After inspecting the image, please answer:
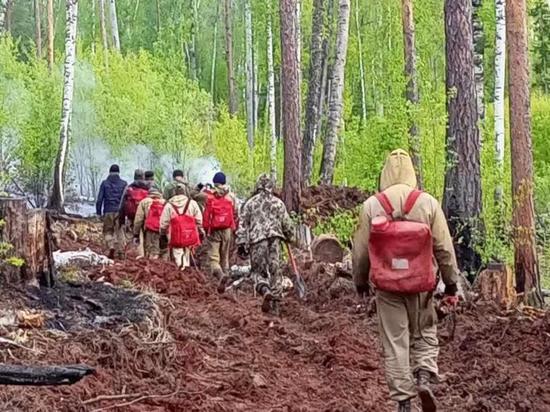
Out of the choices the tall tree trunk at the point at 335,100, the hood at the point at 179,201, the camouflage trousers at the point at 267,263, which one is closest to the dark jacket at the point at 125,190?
the hood at the point at 179,201

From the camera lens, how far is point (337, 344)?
33.7ft

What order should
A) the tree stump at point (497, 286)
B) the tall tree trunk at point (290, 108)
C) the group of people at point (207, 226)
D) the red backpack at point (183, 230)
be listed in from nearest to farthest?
the group of people at point (207, 226)
the tree stump at point (497, 286)
the red backpack at point (183, 230)
the tall tree trunk at point (290, 108)

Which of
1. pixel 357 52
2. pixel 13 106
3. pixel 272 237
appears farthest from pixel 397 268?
pixel 357 52

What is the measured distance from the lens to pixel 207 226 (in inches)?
605

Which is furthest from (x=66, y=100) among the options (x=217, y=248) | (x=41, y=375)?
(x=41, y=375)

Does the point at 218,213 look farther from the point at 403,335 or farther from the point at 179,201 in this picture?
the point at 403,335

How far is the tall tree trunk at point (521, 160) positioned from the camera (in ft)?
43.7

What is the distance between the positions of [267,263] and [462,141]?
4.27m

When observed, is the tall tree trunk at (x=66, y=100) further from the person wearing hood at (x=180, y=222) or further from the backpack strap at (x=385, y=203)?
the backpack strap at (x=385, y=203)

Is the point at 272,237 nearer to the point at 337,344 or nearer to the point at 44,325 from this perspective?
the point at 337,344

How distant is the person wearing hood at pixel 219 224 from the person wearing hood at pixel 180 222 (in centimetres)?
30

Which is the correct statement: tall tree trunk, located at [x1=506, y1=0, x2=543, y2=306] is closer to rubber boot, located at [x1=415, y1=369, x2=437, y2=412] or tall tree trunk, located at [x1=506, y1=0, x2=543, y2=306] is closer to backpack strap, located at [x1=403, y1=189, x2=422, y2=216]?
rubber boot, located at [x1=415, y1=369, x2=437, y2=412]

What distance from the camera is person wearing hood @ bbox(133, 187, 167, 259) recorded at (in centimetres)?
1555

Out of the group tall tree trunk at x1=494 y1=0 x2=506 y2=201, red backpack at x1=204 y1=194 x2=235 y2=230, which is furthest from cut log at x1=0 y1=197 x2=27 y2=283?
tall tree trunk at x1=494 y1=0 x2=506 y2=201
